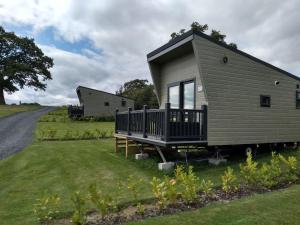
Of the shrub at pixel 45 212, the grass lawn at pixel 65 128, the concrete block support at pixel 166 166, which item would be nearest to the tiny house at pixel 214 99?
the concrete block support at pixel 166 166

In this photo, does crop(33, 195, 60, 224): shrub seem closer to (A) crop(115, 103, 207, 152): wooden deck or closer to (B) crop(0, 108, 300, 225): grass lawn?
(B) crop(0, 108, 300, 225): grass lawn

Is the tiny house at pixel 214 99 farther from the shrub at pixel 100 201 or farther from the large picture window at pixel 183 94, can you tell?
the shrub at pixel 100 201

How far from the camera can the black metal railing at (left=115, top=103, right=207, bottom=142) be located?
8.91 metres

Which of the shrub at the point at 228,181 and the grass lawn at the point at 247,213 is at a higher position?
the shrub at the point at 228,181

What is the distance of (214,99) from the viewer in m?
9.84

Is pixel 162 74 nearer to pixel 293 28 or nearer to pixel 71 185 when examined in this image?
pixel 71 185

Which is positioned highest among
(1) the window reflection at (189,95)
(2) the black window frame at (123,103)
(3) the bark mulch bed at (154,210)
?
(2) the black window frame at (123,103)

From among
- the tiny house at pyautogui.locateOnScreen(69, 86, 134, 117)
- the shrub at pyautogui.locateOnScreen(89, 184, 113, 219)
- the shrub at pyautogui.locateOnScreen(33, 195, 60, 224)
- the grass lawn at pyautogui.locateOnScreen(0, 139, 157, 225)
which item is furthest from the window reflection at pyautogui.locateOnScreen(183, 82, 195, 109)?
the tiny house at pyautogui.locateOnScreen(69, 86, 134, 117)

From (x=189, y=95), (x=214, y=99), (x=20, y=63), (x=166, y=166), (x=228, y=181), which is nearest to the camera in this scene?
(x=228, y=181)

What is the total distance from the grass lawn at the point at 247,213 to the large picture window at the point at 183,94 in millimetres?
5211

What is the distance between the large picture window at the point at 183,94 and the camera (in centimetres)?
1088

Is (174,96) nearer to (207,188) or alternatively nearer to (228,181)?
(228,181)

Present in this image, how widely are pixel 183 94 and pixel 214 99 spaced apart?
186 centimetres

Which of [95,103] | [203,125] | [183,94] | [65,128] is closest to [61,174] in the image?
[203,125]
